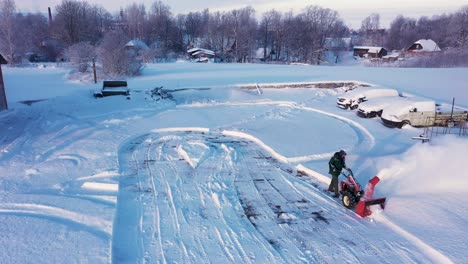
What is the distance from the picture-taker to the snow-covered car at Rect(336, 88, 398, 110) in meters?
22.3

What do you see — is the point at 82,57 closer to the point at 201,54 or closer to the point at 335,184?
the point at 335,184

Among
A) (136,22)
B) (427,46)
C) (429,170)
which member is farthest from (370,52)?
(429,170)

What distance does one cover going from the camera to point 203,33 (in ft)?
291

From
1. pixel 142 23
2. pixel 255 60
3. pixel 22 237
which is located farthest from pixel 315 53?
pixel 22 237

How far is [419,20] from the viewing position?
405ft

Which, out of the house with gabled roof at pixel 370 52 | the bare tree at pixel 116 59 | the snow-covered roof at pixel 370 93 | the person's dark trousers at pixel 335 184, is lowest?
the person's dark trousers at pixel 335 184

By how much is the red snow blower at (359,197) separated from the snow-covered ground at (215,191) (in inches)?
7.5

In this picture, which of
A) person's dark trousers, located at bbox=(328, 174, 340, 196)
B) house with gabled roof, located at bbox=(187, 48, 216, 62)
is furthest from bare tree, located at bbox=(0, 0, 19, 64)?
person's dark trousers, located at bbox=(328, 174, 340, 196)

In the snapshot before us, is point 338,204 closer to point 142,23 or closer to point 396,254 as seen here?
point 396,254

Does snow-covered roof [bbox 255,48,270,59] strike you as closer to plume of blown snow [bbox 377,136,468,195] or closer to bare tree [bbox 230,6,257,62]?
bare tree [bbox 230,6,257,62]

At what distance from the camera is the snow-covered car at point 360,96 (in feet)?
73.2

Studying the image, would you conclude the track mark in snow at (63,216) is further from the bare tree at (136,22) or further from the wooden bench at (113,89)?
the bare tree at (136,22)

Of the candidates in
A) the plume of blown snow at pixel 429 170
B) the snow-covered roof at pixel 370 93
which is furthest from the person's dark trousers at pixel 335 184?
the snow-covered roof at pixel 370 93

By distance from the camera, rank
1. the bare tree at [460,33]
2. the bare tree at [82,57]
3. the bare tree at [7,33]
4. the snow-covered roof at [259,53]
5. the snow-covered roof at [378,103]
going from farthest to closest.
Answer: the snow-covered roof at [259,53] < the bare tree at [460,33] < the bare tree at [7,33] < the bare tree at [82,57] < the snow-covered roof at [378,103]
